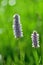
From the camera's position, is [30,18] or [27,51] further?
[30,18]

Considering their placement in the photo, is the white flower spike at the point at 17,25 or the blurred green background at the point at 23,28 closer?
the white flower spike at the point at 17,25

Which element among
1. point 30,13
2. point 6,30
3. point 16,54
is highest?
point 30,13

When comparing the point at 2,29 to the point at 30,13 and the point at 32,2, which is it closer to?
the point at 30,13

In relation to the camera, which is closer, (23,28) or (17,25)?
(17,25)

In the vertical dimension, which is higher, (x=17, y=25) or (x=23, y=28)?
(x=23, y=28)

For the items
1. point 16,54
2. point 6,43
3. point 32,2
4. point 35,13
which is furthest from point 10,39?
point 32,2

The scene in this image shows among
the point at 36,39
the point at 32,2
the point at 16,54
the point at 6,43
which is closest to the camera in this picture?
the point at 36,39

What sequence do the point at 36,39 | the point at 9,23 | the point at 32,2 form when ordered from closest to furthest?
1. the point at 36,39
2. the point at 9,23
3. the point at 32,2

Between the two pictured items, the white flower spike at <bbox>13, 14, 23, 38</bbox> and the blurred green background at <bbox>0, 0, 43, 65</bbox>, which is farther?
the blurred green background at <bbox>0, 0, 43, 65</bbox>
